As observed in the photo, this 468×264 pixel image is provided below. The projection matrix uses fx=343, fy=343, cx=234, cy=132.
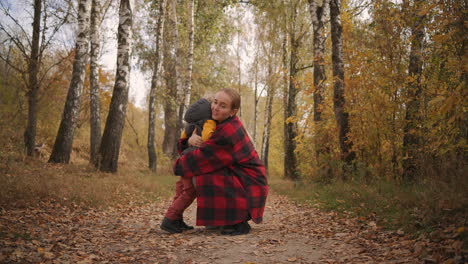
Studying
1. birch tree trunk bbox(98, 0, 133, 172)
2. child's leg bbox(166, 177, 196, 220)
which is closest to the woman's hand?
child's leg bbox(166, 177, 196, 220)

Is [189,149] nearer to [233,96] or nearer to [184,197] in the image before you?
[184,197]

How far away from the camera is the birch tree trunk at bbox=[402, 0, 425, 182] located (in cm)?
663

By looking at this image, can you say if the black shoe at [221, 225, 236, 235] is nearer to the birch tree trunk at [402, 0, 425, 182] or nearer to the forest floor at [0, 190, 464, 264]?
the forest floor at [0, 190, 464, 264]

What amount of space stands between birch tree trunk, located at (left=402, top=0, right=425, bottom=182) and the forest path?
246 cm

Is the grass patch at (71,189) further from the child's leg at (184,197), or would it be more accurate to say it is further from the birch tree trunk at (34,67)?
the child's leg at (184,197)

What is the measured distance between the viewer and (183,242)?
435 cm

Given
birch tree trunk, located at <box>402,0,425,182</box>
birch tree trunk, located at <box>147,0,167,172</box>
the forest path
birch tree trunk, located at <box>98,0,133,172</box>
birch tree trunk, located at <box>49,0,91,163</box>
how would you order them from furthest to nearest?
1. birch tree trunk, located at <box>147,0,167,172</box>
2. birch tree trunk, located at <box>49,0,91,163</box>
3. birch tree trunk, located at <box>98,0,133,172</box>
4. birch tree trunk, located at <box>402,0,425,182</box>
5. the forest path

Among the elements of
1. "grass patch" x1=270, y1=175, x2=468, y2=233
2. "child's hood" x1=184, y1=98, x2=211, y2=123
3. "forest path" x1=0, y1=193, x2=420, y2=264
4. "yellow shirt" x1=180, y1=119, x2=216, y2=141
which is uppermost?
"child's hood" x1=184, y1=98, x2=211, y2=123

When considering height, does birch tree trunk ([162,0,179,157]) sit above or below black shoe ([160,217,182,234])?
above

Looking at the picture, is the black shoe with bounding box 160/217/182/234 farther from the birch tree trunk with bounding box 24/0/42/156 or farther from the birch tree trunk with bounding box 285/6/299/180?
the birch tree trunk with bounding box 285/6/299/180

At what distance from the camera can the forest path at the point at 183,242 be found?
3.48 m

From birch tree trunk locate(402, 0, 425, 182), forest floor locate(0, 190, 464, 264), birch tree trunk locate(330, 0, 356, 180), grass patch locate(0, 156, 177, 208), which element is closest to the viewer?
forest floor locate(0, 190, 464, 264)

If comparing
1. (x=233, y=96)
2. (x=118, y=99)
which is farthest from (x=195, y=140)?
(x=118, y=99)

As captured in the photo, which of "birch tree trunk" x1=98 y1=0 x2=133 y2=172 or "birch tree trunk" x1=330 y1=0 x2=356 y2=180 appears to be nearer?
"birch tree trunk" x1=330 y1=0 x2=356 y2=180
